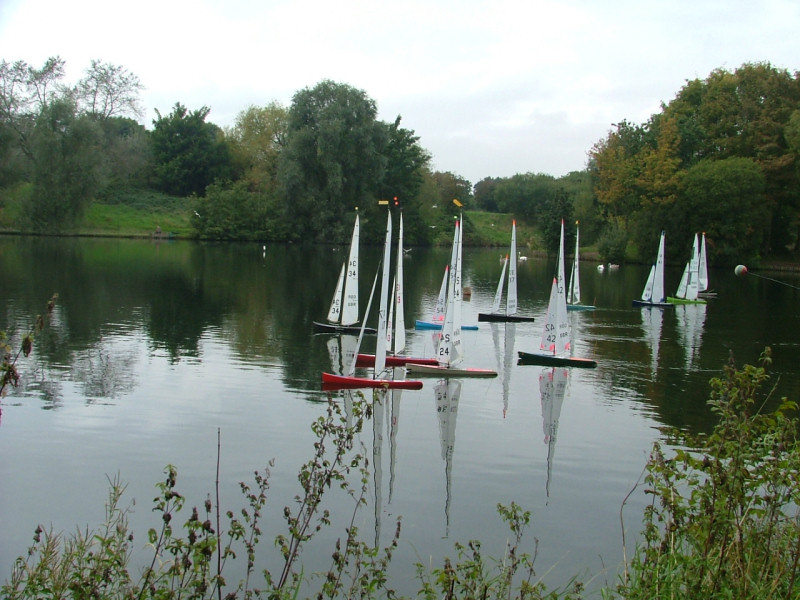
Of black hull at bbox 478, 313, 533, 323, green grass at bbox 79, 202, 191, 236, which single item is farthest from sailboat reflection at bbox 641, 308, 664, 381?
green grass at bbox 79, 202, 191, 236

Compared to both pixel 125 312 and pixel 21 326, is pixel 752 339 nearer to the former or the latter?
pixel 125 312

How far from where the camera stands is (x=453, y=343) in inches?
915

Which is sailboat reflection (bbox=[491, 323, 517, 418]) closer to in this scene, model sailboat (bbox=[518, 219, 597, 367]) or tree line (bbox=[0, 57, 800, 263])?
model sailboat (bbox=[518, 219, 597, 367])

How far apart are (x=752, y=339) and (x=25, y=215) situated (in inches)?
2702

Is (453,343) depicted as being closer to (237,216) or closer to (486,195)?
(237,216)

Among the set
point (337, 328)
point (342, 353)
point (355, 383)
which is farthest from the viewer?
point (337, 328)

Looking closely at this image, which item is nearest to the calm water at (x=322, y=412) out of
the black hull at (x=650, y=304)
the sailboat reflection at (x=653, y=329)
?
the sailboat reflection at (x=653, y=329)

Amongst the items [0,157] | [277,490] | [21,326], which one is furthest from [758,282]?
[0,157]

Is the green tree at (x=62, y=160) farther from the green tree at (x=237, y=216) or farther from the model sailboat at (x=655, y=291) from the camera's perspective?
the model sailboat at (x=655, y=291)

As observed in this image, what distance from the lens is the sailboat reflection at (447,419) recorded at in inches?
553

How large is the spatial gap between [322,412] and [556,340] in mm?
10008

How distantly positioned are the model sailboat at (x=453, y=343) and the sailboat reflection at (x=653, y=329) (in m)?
6.44

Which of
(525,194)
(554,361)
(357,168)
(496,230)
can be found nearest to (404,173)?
(357,168)

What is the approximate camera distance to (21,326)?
92.8 ft
